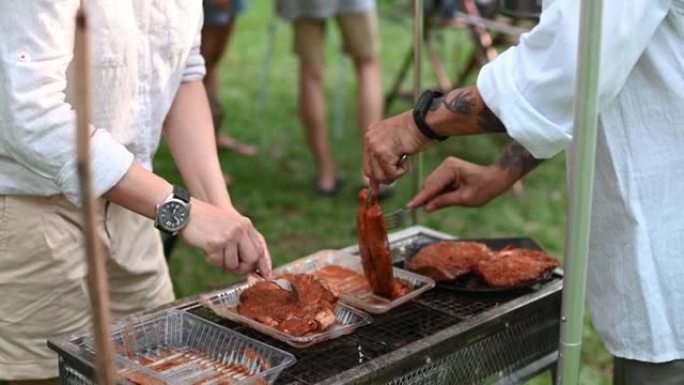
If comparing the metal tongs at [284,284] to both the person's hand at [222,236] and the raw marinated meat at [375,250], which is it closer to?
the person's hand at [222,236]

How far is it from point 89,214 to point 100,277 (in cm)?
8

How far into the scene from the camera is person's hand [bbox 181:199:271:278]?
201 cm

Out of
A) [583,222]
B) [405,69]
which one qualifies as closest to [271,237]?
[405,69]

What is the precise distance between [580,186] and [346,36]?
419cm

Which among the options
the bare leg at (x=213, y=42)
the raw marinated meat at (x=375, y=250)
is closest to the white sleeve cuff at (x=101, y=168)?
the raw marinated meat at (x=375, y=250)

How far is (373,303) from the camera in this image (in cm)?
222

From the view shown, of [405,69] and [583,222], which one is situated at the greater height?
[583,222]

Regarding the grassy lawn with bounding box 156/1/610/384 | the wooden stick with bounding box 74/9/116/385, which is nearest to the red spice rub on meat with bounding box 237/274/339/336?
the wooden stick with bounding box 74/9/116/385

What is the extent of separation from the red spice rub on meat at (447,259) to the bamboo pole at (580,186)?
0.67m

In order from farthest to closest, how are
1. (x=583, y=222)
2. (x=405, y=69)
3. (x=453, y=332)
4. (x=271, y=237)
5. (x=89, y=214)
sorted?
(x=405, y=69) → (x=271, y=237) → (x=453, y=332) → (x=583, y=222) → (x=89, y=214)

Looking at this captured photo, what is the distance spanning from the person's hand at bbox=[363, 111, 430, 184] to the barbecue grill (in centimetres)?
34

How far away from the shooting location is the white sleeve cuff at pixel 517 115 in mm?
1763

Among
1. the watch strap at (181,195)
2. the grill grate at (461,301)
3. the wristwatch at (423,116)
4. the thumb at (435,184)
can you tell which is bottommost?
the grill grate at (461,301)

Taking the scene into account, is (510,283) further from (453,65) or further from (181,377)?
(453,65)
